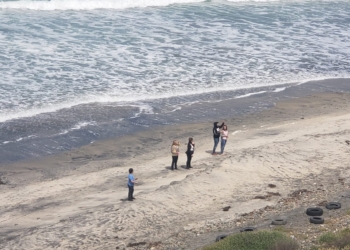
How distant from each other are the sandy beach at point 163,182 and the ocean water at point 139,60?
152 cm

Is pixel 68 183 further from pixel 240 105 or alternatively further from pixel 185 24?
pixel 185 24

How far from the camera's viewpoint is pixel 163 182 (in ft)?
70.4

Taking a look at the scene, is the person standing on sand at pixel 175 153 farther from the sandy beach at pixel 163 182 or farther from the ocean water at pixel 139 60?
the ocean water at pixel 139 60

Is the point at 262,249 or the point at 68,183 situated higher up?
the point at 262,249

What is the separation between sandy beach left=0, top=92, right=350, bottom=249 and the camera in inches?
706

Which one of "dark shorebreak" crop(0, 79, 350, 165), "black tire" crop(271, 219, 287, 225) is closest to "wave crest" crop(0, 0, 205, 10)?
"dark shorebreak" crop(0, 79, 350, 165)

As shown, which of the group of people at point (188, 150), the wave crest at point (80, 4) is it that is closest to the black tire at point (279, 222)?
the group of people at point (188, 150)

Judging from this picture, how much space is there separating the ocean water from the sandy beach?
152 centimetres

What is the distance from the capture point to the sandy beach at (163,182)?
1792 centimetres

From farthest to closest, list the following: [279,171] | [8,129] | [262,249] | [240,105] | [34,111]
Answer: [240,105] → [34,111] → [8,129] → [279,171] → [262,249]

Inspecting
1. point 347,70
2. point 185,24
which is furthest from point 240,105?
point 185,24

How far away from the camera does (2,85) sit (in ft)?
101

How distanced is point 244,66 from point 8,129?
1340cm

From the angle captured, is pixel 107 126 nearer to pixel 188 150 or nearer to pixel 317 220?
pixel 188 150
